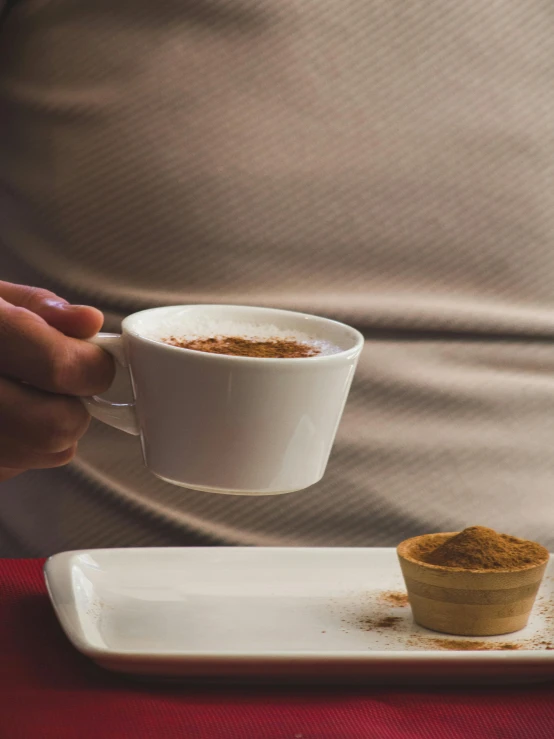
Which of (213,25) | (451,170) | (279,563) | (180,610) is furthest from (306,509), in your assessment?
(213,25)

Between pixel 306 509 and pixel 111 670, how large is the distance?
39 centimetres

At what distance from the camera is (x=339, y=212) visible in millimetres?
890

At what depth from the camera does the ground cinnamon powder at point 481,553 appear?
2.21ft

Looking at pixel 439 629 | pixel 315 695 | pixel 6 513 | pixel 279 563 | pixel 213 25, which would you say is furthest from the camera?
pixel 6 513

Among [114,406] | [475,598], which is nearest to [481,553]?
[475,598]

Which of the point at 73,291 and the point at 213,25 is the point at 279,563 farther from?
the point at 213,25

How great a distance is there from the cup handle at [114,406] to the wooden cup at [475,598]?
0.79 ft

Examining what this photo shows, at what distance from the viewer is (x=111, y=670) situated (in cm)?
56

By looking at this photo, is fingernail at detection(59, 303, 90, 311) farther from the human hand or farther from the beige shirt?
the beige shirt

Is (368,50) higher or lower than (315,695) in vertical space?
higher

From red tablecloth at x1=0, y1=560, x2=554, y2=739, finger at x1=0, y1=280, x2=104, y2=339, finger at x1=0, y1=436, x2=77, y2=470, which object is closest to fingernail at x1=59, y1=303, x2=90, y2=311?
finger at x1=0, y1=280, x2=104, y2=339

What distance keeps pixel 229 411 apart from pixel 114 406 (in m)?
0.11

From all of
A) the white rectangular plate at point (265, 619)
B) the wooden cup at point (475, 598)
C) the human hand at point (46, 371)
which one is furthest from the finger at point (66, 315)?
the wooden cup at point (475, 598)

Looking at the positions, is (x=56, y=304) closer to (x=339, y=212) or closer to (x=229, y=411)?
(x=229, y=411)
